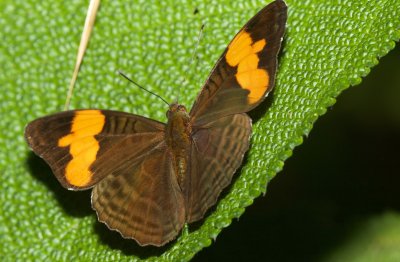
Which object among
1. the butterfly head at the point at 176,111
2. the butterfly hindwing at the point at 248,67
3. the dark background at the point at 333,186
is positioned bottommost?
the dark background at the point at 333,186

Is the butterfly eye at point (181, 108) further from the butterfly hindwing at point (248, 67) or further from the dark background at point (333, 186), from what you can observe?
the dark background at point (333, 186)

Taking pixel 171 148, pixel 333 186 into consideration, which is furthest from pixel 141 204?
pixel 333 186

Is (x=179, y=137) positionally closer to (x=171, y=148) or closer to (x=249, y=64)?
(x=171, y=148)

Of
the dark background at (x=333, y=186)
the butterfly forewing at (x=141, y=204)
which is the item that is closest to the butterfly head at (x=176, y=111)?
the butterfly forewing at (x=141, y=204)

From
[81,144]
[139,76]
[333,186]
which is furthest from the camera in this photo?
[333,186]

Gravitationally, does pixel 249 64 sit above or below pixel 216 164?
above

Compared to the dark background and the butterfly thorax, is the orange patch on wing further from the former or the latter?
the dark background
